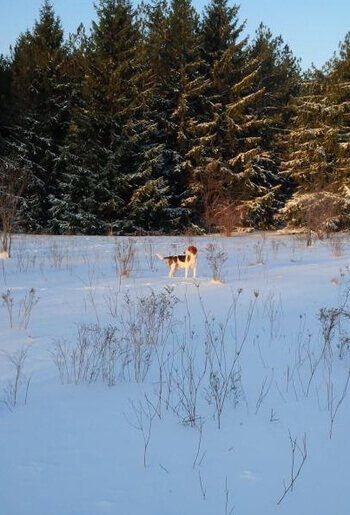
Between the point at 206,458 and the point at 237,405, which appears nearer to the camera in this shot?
the point at 206,458

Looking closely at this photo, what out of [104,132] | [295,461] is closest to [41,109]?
[104,132]

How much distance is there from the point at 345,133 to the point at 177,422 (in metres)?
24.4

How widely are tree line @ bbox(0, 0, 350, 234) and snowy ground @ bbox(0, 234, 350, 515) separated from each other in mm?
16554

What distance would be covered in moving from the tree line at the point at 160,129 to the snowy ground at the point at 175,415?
16.6 metres

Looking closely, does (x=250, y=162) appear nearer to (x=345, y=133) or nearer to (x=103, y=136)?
(x=345, y=133)

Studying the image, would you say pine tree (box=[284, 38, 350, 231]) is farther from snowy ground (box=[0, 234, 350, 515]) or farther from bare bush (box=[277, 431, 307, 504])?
bare bush (box=[277, 431, 307, 504])

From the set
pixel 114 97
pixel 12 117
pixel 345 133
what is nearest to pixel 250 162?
pixel 345 133

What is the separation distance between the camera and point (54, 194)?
25.2m

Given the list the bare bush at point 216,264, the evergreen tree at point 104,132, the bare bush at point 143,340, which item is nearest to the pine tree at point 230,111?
the evergreen tree at point 104,132

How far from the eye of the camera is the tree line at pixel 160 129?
73.7 feet

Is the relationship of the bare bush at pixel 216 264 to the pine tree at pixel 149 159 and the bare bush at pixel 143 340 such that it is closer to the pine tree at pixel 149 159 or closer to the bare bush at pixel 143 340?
the bare bush at pixel 143 340

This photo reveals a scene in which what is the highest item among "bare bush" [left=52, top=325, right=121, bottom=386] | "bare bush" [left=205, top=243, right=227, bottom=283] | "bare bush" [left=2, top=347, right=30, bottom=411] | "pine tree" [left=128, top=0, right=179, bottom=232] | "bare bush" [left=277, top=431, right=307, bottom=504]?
"pine tree" [left=128, top=0, right=179, bottom=232]

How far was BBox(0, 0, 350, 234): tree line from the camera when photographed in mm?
22453

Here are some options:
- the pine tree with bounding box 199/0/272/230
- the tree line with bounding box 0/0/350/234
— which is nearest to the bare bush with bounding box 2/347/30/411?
the tree line with bounding box 0/0/350/234
